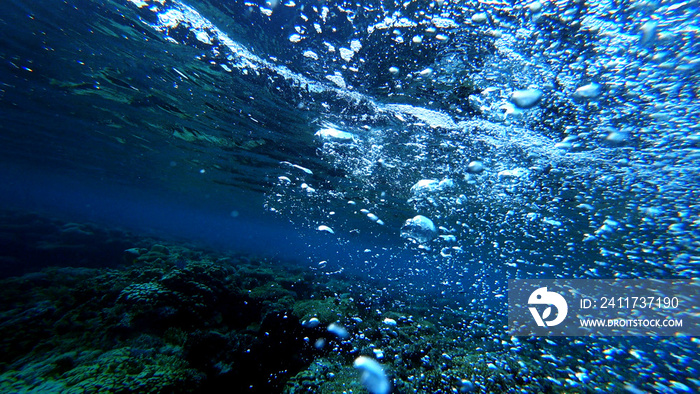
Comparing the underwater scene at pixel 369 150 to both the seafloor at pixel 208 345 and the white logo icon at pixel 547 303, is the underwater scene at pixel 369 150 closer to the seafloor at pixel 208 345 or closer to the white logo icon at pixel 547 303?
the seafloor at pixel 208 345

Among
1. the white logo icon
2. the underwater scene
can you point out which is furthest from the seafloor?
the white logo icon

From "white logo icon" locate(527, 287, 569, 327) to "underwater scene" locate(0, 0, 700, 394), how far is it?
163 centimetres

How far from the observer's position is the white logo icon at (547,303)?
1241 centimetres

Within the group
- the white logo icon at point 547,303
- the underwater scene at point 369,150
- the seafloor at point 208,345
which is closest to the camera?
the seafloor at point 208,345

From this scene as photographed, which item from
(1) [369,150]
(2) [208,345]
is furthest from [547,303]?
(2) [208,345]

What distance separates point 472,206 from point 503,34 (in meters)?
11.7

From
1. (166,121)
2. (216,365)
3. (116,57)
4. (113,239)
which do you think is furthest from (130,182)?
(216,365)

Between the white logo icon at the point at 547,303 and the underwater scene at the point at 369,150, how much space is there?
1.63 metres

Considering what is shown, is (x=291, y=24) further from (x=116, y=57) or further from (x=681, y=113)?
(x=681, y=113)

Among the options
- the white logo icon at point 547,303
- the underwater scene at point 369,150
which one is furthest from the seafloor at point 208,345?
the white logo icon at point 547,303

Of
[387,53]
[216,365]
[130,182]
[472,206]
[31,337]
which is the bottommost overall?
[31,337]

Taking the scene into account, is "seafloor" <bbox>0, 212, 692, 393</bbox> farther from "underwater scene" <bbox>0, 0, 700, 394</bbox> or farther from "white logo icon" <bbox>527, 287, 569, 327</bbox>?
"white logo icon" <bbox>527, 287, 569, 327</bbox>

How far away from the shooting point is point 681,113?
6207 mm

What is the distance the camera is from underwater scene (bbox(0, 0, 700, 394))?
5.80m
